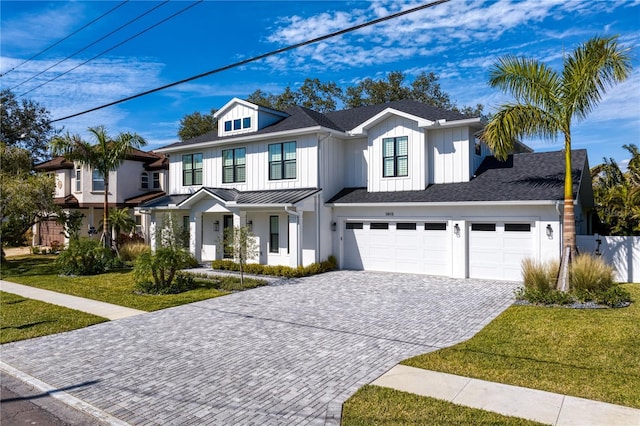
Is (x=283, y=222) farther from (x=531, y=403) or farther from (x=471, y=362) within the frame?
(x=531, y=403)

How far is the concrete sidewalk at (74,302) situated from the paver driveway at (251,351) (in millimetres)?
827

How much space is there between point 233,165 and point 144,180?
36.2 feet

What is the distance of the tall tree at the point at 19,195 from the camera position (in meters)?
18.1

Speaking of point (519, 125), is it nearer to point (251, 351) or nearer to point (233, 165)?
point (251, 351)

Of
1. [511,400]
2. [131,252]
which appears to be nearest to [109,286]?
[131,252]

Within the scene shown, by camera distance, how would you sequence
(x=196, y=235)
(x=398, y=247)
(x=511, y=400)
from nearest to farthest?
(x=511, y=400) < (x=398, y=247) < (x=196, y=235)

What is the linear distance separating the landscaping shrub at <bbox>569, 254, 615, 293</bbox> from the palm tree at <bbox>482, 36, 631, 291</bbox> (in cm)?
26

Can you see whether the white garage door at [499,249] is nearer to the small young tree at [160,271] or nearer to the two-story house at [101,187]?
the small young tree at [160,271]

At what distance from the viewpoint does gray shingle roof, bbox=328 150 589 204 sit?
14.8 metres

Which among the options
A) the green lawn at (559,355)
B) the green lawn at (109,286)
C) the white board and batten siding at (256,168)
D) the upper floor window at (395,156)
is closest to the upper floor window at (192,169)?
the white board and batten siding at (256,168)

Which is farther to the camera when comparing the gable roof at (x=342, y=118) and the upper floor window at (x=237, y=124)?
the upper floor window at (x=237, y=124)

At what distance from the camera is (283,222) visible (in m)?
19.0

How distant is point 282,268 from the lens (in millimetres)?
17141

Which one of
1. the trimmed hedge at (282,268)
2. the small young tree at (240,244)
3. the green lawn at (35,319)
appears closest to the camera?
the green lawn at (35,319)
